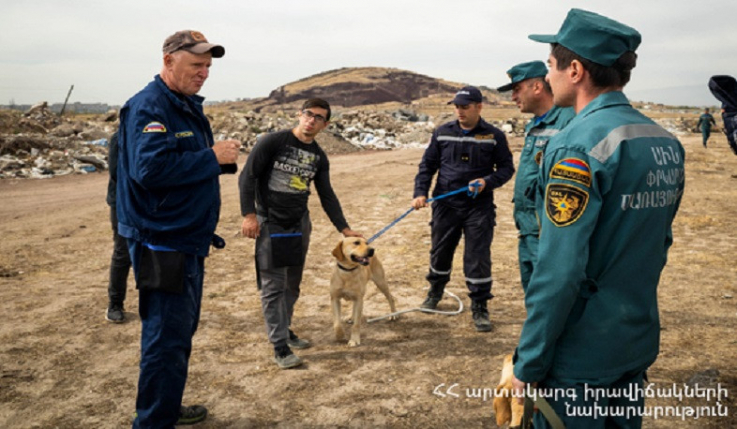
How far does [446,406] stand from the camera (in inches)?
145

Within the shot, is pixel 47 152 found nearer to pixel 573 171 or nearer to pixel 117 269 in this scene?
pixel 117 269

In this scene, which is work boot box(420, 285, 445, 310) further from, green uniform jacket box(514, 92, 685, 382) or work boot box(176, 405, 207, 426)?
green uniform jacket box(514, 92, 685, 382)

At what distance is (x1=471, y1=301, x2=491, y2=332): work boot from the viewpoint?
5.02 metres

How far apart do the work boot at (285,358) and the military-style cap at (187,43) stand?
254 cm

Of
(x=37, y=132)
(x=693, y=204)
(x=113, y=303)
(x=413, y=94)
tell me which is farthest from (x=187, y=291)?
(x=413, y=94)

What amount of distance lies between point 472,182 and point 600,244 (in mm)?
3266

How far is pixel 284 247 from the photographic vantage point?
434 centimetres

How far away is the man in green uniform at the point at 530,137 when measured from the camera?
363cm

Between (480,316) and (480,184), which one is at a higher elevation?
(480,184)

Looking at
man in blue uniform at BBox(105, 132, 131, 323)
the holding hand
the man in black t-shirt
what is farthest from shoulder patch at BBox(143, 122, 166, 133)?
man in blue uniform at BBox(105, 132, 131, 323)

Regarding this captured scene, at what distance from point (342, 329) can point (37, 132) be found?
23283 mm

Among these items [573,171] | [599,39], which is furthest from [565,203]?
[599,39]

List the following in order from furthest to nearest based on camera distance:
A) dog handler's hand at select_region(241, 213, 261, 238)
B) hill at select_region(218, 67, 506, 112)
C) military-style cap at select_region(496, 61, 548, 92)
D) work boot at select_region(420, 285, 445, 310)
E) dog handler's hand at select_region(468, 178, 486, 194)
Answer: hill at select_region(218, 67, 506, 112) → work boot at select_region(420, 285, 445, 310) → dog handler's hand at select_region(468, 178, 486, 194) → dog handler's hand at select_region(241, 213, 261, 238) → military-style cap at select_region(496, 61, 548, 92)

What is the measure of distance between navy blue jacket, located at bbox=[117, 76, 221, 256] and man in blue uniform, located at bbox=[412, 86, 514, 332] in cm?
285
